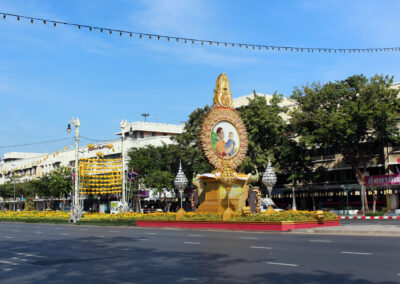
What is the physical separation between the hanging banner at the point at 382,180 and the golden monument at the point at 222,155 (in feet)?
74.7

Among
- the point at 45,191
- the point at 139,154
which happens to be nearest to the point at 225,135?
the point at 139,154

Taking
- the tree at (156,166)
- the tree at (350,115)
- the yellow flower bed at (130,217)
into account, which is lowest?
the yellow flower bed at (130,217)

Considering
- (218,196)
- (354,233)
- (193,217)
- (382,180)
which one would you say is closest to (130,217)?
(218,196)

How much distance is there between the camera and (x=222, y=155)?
3591 cm

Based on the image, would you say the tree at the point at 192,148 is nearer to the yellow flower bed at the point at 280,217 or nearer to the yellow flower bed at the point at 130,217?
the yellow flower bed at the point at 130,217

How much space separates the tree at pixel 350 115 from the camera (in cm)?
4700

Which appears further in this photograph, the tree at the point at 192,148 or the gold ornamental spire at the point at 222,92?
the tree at the point at 192,148

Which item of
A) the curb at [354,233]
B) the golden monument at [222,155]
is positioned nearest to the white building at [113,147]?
the golden monument at [222,155]

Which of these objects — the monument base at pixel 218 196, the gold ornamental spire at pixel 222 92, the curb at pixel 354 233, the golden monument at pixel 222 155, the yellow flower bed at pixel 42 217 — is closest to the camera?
the curb at pixel 354 233

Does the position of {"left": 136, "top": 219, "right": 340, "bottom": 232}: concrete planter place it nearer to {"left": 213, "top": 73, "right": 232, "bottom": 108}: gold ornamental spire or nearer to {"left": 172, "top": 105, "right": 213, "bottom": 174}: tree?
{"left": 213, "top": 73, "right": 232, "bottom": 108}: gold ornamental spire

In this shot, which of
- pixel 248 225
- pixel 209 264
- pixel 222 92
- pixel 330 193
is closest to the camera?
pixel 209 264

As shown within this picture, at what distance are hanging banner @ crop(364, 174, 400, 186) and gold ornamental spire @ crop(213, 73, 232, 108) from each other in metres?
24.3

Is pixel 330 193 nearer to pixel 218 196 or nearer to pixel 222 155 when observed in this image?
pixel 222 155

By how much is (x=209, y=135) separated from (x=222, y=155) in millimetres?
1764
